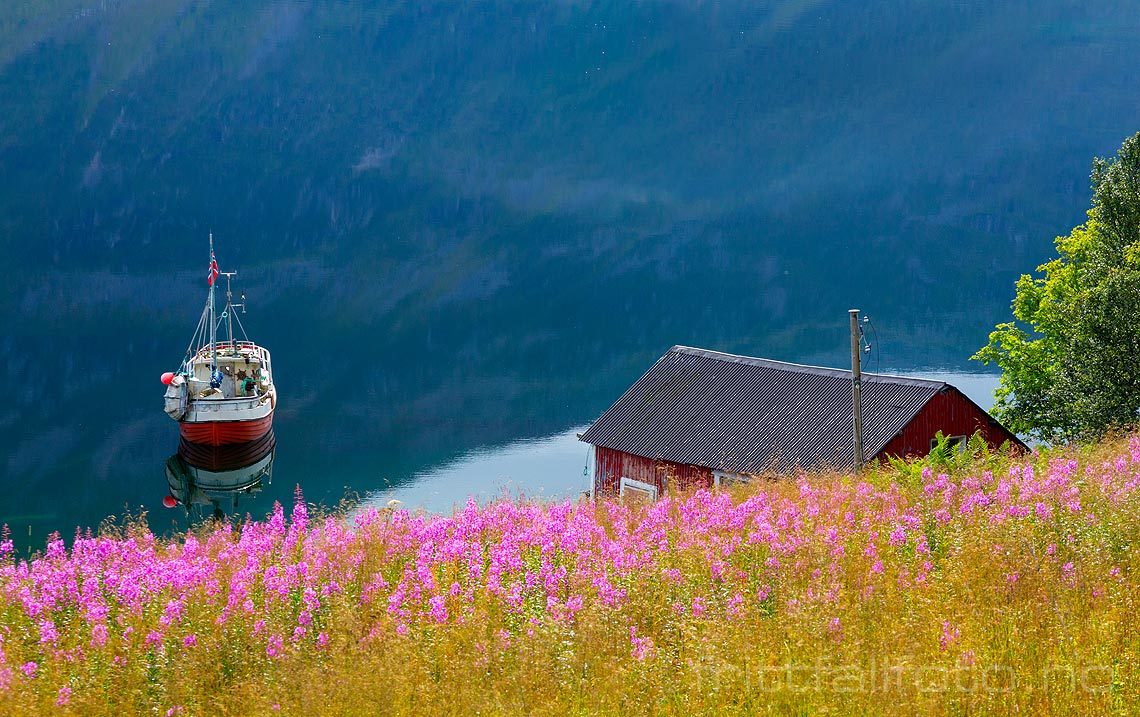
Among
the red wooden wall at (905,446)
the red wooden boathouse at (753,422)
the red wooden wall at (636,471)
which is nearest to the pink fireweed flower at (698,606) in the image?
the red wooden wall at (905,446)

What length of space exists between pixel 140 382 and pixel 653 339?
52.5 m

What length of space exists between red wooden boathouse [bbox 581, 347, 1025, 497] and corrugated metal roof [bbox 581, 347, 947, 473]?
31 millimetres

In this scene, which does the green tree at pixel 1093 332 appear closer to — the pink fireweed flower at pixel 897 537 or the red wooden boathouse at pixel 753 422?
the red wooden boathouse at pixel 753 422

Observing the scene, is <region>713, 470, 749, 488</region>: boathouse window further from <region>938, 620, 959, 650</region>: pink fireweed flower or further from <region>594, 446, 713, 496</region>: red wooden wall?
<region>938, 620, 959, 650</region>: pink fireweed flower

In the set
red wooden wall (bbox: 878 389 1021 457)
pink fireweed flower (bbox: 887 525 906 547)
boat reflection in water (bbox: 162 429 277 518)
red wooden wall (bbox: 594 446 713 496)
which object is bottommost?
pink fireweed flower (bbox: 887 525 906 547)

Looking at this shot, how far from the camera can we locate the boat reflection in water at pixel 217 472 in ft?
174

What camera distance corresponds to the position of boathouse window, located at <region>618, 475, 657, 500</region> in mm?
33159

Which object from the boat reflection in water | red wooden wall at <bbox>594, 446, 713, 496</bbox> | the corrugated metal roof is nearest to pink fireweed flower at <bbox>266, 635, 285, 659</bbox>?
the corrugated metal roof

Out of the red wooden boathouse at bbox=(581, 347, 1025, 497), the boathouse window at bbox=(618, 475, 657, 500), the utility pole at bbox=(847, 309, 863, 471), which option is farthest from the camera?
the boathouse window at bbox=(618, 475, 657, 500)

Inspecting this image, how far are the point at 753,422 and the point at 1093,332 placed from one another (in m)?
11.3

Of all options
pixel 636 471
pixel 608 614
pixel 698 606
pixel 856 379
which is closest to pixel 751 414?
pixel 636 471

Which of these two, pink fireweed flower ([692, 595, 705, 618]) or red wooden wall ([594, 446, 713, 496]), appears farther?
red wooden wall ([594, 446, 713, 496])

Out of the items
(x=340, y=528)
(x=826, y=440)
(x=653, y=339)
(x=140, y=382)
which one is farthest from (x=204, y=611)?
(x=653, y=339)

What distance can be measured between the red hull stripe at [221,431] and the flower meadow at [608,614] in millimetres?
46391
